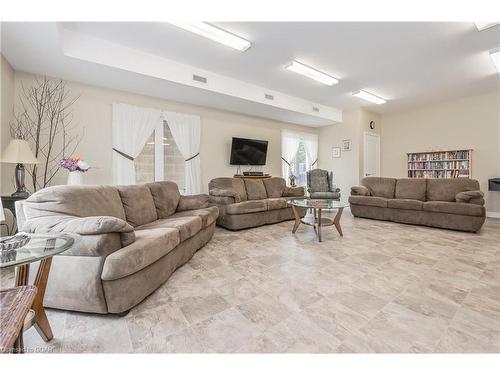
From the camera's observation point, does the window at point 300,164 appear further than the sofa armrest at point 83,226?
Yes

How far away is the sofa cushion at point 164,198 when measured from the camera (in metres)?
3.10

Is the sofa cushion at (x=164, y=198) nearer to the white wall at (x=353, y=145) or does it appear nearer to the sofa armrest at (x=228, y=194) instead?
the sofa armrest at (x=228, y=194)

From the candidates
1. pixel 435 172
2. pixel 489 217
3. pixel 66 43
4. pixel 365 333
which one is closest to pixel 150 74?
pixel 66 43

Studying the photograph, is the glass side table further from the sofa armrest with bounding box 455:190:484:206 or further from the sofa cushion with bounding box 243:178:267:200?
the sofa armrest with bounding box 455:190:484:206

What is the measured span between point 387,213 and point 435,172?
7.66ft

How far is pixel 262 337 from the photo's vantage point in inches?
54.4

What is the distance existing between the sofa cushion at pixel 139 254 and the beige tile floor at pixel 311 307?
0.32 m

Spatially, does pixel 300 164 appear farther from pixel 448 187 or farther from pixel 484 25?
pixel 484 25

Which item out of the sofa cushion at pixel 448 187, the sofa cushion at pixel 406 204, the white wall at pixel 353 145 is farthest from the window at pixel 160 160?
the sofa cushion at pixel 448 187

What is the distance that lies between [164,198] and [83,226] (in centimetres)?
161

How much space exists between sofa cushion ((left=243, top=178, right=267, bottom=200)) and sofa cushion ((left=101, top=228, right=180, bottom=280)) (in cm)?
282

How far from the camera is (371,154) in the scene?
640 centimetres
